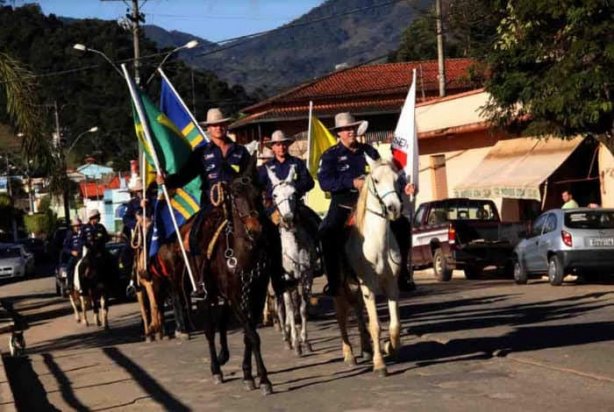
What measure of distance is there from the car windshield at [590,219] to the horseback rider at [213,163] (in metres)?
12.9

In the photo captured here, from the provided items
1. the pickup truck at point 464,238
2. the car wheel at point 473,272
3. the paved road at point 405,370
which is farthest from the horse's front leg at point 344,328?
the car wheel at point 473,272

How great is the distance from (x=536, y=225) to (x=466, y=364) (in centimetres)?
1475

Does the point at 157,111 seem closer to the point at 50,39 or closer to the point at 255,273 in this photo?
the point at 255,273

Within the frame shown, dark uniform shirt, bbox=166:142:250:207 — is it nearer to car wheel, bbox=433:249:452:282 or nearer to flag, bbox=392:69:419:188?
flag, bbox=392:69:419:188

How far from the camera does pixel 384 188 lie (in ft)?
39.1

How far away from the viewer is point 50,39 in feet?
239

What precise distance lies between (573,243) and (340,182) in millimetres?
12424

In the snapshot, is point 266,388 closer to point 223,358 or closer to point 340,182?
point 223,358

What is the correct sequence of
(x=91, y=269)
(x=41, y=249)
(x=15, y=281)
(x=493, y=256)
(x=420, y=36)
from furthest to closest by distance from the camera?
(x=420, y=36)
(x=41, y=249)
(x=15, y=281)
(x=493, y=256)
(x=91, y=269)

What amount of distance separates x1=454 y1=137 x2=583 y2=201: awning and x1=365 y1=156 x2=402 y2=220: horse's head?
Answer: 20.7 meters

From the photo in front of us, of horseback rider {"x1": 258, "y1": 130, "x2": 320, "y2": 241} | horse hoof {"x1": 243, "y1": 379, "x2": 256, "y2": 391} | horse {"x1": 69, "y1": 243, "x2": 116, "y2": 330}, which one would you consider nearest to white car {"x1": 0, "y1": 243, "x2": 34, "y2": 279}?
horse {"x1": 69, "y1": 243, "x2": 116, "y2": 330}

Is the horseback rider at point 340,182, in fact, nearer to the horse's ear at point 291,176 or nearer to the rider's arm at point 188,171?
the horse's ear at point 291,176

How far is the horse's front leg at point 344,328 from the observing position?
42.8 ft

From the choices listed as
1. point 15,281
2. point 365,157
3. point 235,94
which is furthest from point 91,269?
point 235,94
